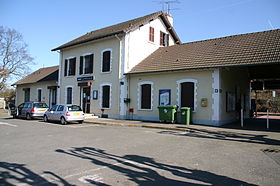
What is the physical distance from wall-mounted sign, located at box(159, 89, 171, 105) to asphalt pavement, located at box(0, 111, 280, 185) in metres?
6.81

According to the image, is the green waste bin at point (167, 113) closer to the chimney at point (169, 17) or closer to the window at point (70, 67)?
the window at point (70, 67)

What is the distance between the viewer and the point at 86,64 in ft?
71.3

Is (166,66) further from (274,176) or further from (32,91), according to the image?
(32,91)

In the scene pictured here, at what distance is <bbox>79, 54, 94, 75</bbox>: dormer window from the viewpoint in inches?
830

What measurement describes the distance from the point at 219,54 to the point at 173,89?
3673 mm

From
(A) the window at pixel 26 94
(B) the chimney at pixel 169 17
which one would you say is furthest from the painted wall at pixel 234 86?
(A) the window at pixel 26 94

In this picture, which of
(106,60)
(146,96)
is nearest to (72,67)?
(106,60)

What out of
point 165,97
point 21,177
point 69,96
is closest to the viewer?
point 21,177

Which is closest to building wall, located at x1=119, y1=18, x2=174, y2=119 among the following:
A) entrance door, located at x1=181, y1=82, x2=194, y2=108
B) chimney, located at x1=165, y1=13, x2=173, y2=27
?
chimney, located at x1=165, y1=13, x2=173, y2=27

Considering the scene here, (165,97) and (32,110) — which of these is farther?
(32,110)

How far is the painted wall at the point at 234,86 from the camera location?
1454cm

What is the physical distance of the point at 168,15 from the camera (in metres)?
23.2

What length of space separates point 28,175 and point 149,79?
12861 millimetres

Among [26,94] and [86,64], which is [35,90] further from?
[86,64]
